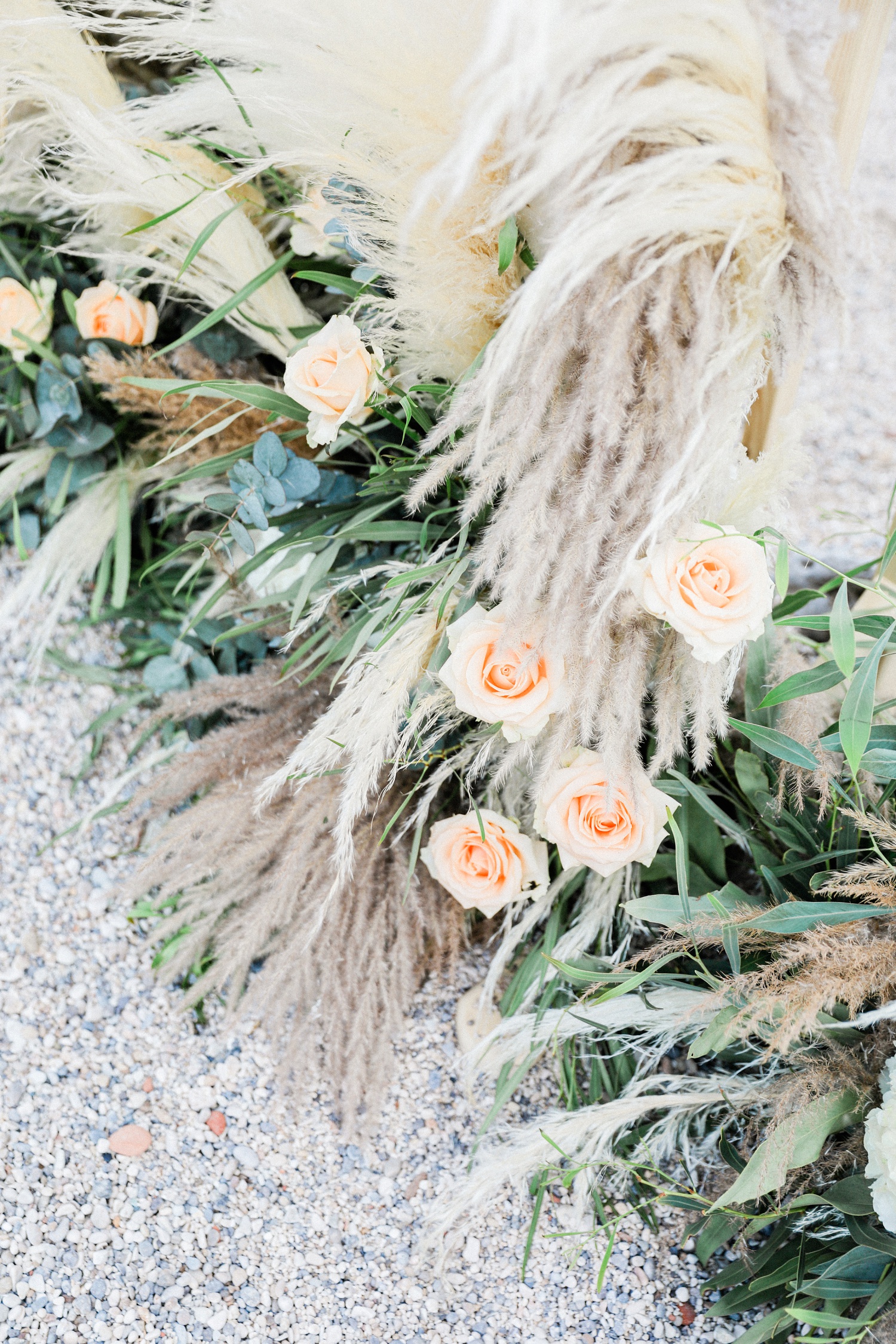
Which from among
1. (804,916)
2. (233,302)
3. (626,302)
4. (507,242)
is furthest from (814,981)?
(233,302)

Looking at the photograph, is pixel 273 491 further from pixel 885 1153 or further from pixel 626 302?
pixel 885 1153

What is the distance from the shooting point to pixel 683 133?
74cm

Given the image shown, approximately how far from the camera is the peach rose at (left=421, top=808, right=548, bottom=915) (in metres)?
1.04

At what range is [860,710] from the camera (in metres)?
0.82

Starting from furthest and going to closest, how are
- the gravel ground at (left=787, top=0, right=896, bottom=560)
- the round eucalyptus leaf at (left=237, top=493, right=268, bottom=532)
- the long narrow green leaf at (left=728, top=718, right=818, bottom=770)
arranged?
the gravel ground at (left=787, top=0, right=896, bottom=560)
the round eucalyptus leaf at (left=237, top=493, right=268, bottom=532)
the long narrow green leaf at (left=728, top=718, right=818, bottom=770)

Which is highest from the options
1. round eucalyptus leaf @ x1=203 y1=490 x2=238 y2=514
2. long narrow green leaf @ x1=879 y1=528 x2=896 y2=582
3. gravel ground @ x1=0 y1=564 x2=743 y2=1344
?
round eucalyptus leaf @ x1=203 y1=490 x2=238 y2=514

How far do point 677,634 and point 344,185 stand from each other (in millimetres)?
576

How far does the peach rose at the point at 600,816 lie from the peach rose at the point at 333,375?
18.1 inches

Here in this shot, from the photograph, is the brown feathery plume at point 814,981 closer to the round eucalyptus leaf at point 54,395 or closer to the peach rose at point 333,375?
the peach rose at point 333,375

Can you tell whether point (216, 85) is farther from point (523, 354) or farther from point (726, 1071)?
point (726, 1071)

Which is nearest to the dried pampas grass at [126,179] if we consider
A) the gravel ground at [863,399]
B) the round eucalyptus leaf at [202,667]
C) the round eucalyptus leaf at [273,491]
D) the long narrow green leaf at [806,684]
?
the round eucalyptus leaf at [273,491]

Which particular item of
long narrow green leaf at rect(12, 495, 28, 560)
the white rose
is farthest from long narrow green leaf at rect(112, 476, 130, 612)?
the white rose

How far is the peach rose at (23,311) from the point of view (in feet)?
4.42

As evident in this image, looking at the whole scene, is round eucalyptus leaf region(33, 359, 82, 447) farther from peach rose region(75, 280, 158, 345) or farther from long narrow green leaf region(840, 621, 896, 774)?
long narrow green leaf region(840, 621, 896, 774)
